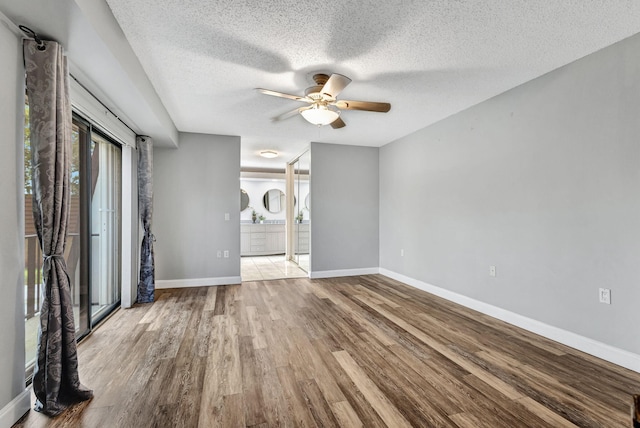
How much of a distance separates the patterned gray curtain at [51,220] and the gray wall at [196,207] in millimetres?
2874

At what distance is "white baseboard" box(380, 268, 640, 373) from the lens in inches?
85.3

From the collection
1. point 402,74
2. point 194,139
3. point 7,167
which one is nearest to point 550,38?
point 402,74

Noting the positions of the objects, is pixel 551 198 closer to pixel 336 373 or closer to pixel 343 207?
pixel 336 373

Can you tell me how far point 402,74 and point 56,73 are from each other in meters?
2.52

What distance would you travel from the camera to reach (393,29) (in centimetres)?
203

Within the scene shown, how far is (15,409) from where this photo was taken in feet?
5.09

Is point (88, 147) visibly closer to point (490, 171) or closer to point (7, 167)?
point (7, 167)

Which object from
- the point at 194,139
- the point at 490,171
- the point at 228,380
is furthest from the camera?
the point at 194,139

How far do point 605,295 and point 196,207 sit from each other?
4.81m

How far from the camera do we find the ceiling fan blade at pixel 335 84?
226cm

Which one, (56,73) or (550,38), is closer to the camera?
(56,73)

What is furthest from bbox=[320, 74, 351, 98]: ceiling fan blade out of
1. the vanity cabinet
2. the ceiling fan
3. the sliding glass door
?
the vanity cabinet

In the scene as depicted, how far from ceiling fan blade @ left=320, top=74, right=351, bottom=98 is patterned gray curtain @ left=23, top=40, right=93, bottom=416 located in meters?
1.71

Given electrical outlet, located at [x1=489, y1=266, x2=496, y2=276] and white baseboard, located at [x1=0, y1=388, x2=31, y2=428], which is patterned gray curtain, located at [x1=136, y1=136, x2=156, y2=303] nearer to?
white baseboard, located at [x1=0, y1=388, x2=31, y2=428]
